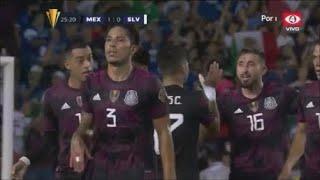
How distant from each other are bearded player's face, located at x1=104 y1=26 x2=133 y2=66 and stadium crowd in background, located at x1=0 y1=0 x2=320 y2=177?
62.6 inches

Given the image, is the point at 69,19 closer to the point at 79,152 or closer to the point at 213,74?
the point at 213,74

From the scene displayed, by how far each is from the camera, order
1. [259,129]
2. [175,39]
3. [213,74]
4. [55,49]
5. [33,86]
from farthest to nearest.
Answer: [175,39], [55,49], [33,86], [213,74], [259,129]

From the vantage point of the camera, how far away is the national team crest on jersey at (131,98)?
495 centimetres

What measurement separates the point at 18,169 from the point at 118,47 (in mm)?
1405

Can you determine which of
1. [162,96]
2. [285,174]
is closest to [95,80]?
[162,96]

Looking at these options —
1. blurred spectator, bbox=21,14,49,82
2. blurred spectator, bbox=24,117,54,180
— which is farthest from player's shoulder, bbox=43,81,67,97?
blurred spectator, bbox=21,14,49,82

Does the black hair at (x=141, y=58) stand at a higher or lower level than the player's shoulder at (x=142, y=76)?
higher

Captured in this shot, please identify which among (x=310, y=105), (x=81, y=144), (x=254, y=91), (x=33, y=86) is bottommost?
(x=81, y=144)

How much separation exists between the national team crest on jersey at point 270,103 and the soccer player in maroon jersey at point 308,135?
21 centimetres

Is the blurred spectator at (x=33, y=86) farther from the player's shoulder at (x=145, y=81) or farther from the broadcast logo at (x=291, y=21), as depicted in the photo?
the player's shoulder at (x=145, y=81)

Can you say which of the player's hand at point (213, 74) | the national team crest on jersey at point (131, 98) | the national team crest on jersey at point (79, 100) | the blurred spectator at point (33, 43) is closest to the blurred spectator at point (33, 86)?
the blurred spectator at point (33, 43)

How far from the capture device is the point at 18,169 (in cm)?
588

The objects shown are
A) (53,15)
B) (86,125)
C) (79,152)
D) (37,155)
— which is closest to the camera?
(86,125)

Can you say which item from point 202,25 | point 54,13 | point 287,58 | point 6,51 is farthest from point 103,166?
point 202,25
